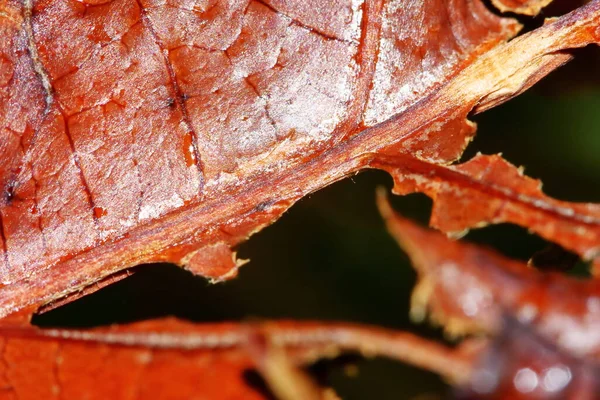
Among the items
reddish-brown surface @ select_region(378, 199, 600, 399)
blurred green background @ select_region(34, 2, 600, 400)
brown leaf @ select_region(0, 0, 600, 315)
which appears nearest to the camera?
reddish-brown surface @ select_region(378, 199, 600, 399)

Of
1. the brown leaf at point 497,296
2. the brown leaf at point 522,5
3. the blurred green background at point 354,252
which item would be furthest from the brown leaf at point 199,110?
the blurred green background at point 354,252

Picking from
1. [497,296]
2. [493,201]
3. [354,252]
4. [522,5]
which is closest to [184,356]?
[497,296]

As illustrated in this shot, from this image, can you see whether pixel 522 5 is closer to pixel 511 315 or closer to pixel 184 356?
pixel 511 315

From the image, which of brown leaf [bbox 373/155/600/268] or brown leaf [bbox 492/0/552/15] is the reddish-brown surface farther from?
brown leaf [bbox 492/0/552/15]

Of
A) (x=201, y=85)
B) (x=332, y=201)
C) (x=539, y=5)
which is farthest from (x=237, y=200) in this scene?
(x=332, y=201)

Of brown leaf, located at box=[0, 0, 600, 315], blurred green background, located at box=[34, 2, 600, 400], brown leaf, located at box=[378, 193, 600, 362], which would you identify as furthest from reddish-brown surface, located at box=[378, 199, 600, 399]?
blurred green background, located at box=[34, 2, 600, 400]

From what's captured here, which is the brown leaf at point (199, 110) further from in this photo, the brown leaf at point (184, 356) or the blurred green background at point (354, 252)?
the blurred green background at point (354, 252)
